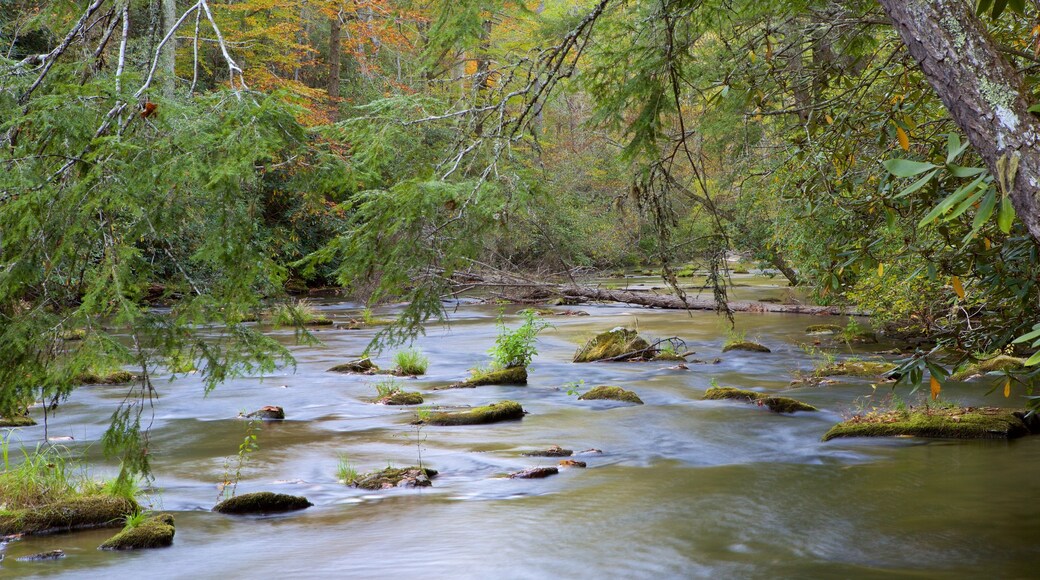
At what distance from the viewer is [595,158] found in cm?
3681

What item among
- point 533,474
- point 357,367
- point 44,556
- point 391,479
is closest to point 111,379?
point 357,367

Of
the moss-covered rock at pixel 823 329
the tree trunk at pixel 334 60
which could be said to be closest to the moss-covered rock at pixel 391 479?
the moss-covered rock at pixel 823 329

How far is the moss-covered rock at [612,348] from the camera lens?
1645cm

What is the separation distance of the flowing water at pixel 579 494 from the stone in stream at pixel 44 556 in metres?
0.11

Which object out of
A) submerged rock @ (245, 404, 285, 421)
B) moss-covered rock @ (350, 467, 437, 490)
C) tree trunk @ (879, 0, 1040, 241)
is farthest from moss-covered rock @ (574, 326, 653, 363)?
tree trunk @ (879, 0, 1040, 241)

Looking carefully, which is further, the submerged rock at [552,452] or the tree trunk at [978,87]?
the submerged rock at [552,452]

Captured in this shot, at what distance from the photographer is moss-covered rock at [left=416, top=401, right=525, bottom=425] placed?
11173mm

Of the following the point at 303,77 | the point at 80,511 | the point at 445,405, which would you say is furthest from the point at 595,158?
the point at 80,511

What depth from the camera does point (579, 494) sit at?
27.4ft

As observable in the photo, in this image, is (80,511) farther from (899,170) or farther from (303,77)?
(303,77)

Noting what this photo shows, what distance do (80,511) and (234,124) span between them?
4.92 metres

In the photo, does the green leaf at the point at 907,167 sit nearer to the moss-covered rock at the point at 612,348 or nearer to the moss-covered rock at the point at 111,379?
the moss-covered rock at the point at 111,379

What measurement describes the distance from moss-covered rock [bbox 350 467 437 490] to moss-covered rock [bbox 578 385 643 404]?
444 centimetres

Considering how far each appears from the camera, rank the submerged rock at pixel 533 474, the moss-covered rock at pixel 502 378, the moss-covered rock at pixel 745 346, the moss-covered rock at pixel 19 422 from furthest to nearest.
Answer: the moss-covered rock at pixel 745 346 < the moss-covered rock at pixel 502 378 < the moss-covered rock at pixel 19 422 < the submerged rock at pixel 533 474
